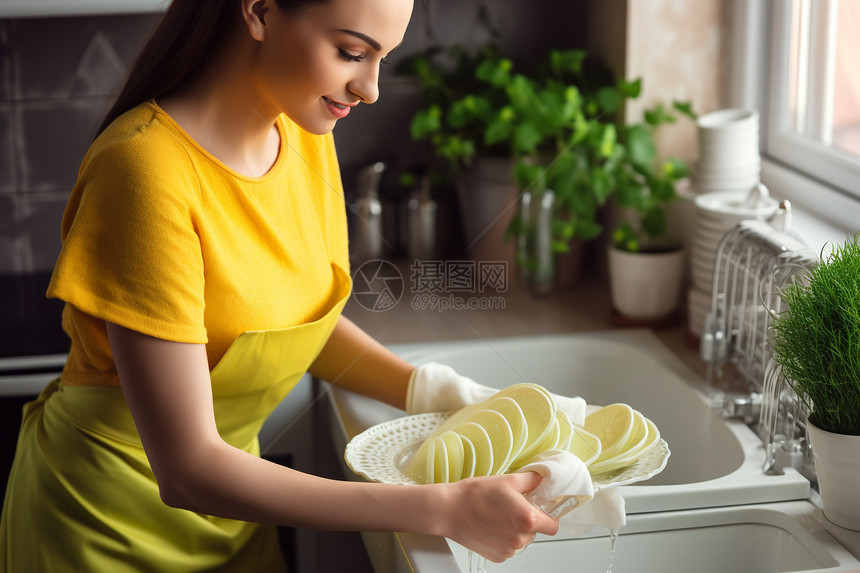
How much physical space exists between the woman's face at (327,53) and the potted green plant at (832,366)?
410 millimetres

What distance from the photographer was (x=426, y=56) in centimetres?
162

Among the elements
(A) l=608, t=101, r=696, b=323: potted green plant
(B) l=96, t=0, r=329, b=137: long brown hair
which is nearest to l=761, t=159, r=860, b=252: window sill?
(A) l=608, t=101, r=696, b=323: potted green plant

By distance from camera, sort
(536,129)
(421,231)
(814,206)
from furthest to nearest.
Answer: (536,129) → (814,206) → (421,231)

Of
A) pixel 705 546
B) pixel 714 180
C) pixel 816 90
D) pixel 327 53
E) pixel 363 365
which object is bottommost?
pixel 705 546

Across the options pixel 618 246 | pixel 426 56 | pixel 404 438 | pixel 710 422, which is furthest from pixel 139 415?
pixel 426 56

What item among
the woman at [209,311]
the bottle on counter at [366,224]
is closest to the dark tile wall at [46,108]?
the bottle on counter at [366,224]

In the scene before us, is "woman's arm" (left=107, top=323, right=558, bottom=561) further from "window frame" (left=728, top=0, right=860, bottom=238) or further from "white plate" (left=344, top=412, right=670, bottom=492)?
"window frame" (left=728, top=0, right=860, bottom=238)

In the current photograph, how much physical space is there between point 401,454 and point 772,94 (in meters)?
0.93

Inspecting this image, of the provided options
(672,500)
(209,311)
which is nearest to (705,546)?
(672,500)

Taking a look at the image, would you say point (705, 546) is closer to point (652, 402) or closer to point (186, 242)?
point (652, 402)

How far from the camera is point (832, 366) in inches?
31.0

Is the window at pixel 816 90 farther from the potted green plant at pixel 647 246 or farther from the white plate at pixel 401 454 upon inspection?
the white plate at pixel 401 454

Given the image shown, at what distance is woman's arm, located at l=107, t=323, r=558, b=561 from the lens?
0.75 meters

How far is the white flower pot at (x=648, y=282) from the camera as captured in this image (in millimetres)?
1393
